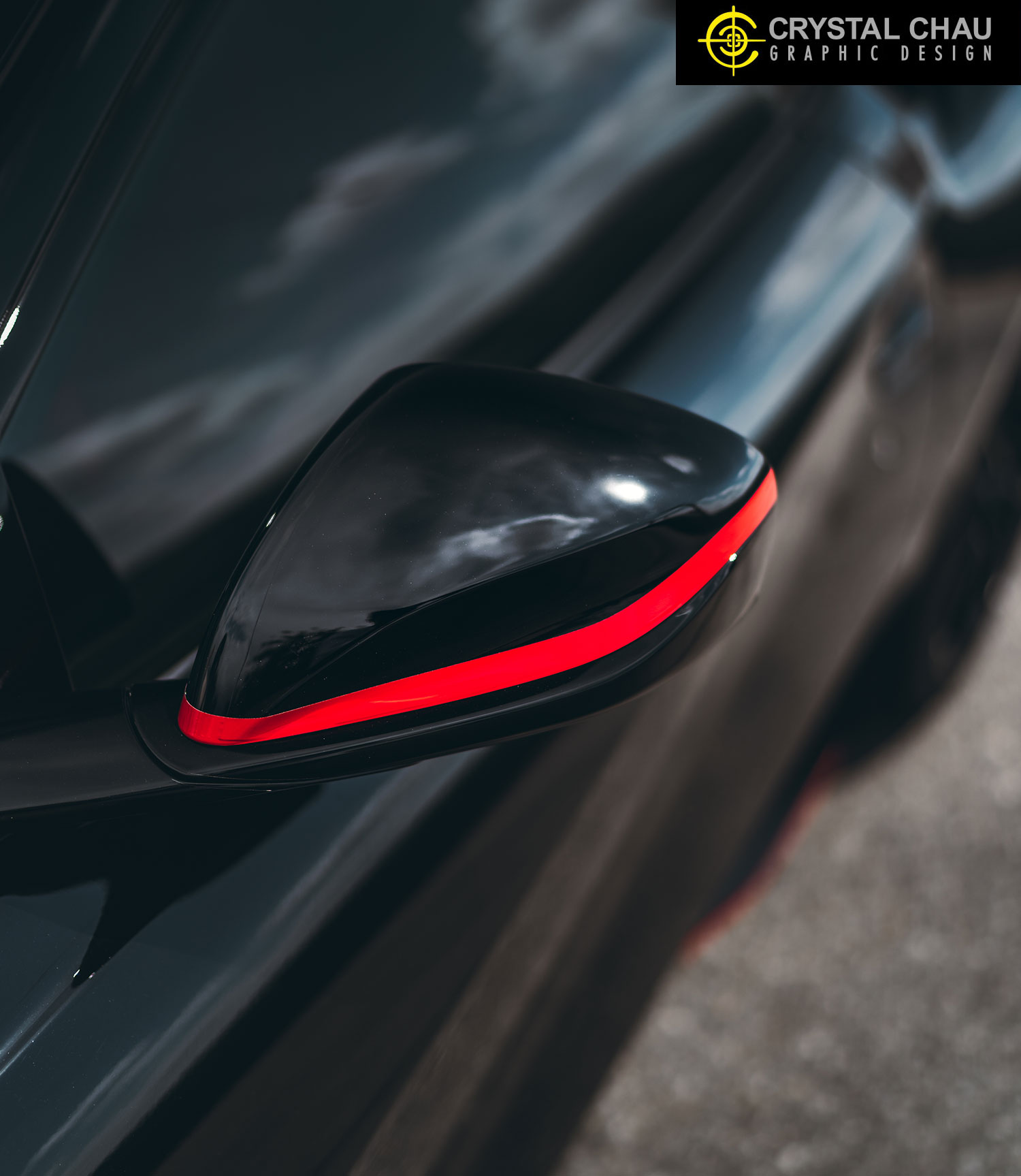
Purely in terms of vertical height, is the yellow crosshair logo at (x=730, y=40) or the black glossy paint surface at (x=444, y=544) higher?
the yellow crosshair logo at (x=730, y=40)

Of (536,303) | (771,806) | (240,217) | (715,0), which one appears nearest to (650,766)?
(536,303)

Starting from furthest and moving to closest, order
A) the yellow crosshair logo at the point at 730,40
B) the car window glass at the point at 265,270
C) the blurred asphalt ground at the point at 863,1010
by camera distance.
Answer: the blurred asphalt ground at the point at 863,1010 < the yellow crosshair logo at the point at 730,40 < the car window glass at the point at 265,270

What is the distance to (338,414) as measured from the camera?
957 mm

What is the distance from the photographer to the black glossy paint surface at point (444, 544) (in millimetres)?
692

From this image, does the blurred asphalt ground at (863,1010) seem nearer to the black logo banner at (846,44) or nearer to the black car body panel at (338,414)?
the black car body panel at (338,414)

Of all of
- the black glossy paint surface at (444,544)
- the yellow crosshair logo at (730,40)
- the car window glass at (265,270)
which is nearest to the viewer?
the black glossy paint surface at (444,544)

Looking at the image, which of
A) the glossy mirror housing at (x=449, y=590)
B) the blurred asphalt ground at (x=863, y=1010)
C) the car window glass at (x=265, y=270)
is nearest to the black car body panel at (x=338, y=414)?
the car window glass at (x=265, y=270)

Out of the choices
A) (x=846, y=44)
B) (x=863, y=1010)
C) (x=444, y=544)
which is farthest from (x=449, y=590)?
(x=863, y=1010)

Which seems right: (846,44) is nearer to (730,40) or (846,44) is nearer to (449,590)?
(730,40)

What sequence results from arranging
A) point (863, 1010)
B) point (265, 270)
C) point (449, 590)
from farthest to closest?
point (863, 1010)
point (265, 270)
point (449, 590)

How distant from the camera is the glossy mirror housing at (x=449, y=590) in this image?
2.28ft

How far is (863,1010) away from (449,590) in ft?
4.60

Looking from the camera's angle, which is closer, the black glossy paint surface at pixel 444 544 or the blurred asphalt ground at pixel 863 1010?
the black glossy paint surface at pixel 444 544

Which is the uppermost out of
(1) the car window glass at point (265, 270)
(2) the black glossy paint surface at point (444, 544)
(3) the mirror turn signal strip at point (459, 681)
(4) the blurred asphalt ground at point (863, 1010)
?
(1) the car window glass at point (265, 270)
